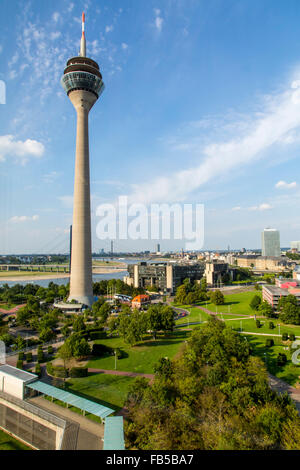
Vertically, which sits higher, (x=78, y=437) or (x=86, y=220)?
(x=86, y=220)

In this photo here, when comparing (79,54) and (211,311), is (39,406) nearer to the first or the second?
(211,311)

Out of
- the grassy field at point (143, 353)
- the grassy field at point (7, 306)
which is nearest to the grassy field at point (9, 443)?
the grassy field at point (143, 353)

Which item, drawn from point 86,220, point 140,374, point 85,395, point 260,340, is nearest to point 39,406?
point 85,395

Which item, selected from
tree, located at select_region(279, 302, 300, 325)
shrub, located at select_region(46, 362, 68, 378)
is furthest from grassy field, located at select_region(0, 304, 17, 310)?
tree, located at select_region(279, 302, 300, 325)

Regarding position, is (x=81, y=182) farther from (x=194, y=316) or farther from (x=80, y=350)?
(x=80, y=350)

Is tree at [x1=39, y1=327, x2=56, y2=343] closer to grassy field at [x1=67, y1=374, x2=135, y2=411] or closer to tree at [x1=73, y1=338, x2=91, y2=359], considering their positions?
tree at [x1=73, y1=338, x2=91, y2=359]
